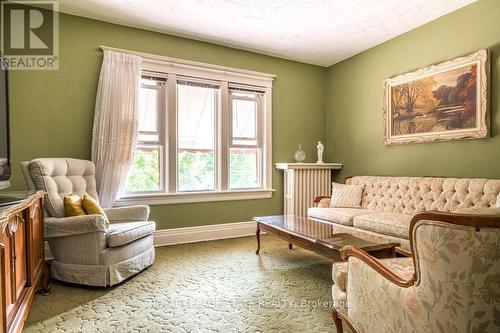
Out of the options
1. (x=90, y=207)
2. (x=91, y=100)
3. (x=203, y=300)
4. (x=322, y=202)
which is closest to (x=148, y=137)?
(x=91, y=100)

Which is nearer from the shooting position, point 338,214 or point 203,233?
point 338,214

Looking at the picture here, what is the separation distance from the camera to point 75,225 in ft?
7.89

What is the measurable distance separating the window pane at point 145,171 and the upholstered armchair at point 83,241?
911 mm

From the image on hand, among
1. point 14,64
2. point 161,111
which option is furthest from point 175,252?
point 14,64

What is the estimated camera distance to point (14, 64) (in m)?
3.09

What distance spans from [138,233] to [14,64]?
2378 millimetres

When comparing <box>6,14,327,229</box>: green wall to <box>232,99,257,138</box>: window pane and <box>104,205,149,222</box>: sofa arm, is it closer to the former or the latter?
<box>232,99,257,138</box>: window pane

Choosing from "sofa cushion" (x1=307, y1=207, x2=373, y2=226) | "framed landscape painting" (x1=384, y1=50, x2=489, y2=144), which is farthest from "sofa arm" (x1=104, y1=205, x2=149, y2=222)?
"framed landscape painting" (x1=384, y1=50, x2=489, y2=144)

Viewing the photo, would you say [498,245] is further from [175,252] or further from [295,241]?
[175,252]

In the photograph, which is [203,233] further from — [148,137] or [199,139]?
[148,137]

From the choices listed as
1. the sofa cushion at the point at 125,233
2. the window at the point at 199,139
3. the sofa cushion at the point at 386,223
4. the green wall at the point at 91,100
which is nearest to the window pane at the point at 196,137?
the window at the point at 199,139

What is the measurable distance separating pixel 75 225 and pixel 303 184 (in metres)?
3.15

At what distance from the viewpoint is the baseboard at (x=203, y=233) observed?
12.4 ft

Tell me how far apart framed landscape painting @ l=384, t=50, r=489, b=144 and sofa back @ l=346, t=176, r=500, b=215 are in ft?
1.84
